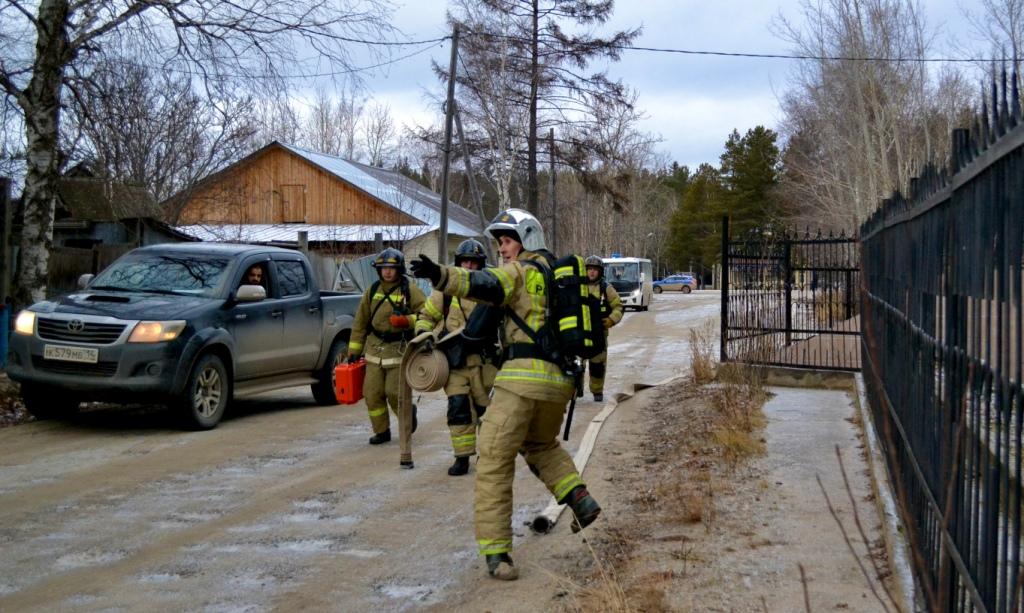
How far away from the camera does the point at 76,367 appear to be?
1020cm

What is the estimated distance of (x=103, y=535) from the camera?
21.4 feet

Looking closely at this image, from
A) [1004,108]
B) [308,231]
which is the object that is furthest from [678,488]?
[308,231]

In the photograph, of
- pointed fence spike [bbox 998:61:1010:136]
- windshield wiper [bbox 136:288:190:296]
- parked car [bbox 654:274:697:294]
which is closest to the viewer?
pointed fence spike [bbox 998:61:1010:136]

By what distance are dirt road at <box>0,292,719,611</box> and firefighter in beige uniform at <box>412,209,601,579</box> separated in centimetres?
40

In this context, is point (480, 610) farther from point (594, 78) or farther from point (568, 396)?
point (594, 78)

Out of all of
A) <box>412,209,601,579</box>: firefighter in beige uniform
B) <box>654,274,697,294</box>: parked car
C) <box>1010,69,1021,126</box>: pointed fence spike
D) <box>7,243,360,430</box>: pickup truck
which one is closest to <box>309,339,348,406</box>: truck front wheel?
<box>7,243,360,430</box>: pickup truck

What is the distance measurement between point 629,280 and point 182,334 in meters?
34.8

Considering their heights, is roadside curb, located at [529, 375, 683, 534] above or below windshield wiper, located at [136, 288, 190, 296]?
below

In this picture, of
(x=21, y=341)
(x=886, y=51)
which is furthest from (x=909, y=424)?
(x=886, y=51)

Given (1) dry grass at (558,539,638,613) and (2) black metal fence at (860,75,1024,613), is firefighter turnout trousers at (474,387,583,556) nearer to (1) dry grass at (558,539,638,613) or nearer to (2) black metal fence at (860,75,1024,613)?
(1) dry grass at (558,539,638,613)

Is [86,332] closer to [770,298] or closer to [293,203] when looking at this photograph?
[770,298]

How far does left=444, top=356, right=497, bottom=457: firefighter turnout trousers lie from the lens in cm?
850

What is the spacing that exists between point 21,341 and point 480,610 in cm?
712

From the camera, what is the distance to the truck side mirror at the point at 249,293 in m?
11.2
